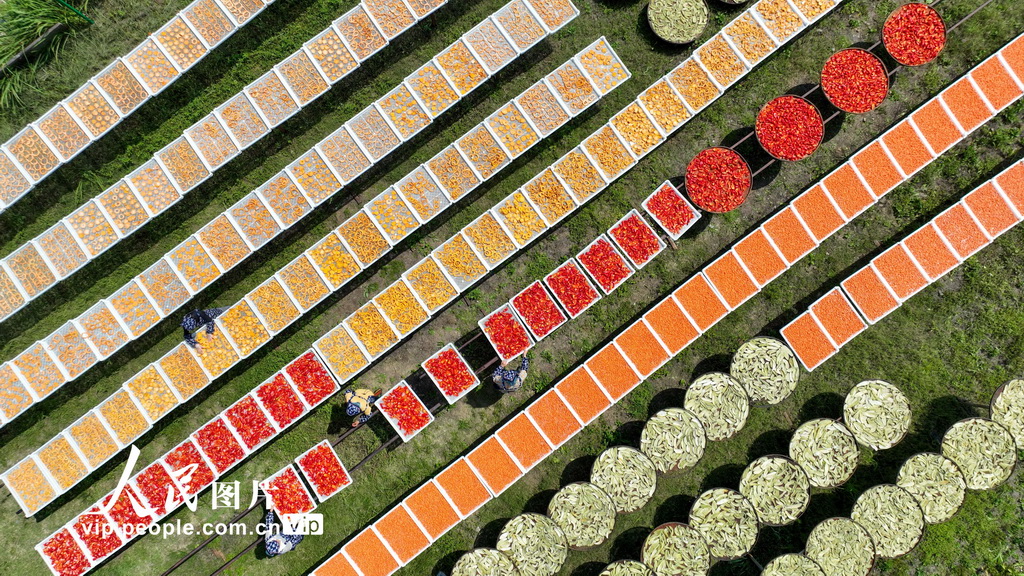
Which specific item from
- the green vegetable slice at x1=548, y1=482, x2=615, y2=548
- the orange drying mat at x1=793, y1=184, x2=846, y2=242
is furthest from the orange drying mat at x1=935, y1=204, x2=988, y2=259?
the green vegetable slice at x1=548, y1=482, x2=615, y2=548

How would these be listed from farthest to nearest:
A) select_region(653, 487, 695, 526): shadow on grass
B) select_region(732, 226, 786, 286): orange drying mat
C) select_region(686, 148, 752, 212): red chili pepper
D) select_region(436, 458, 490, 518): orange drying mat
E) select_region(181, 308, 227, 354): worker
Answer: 1. select_region(653, 487, 695, 526): shadow on grass
2. select_region(732, 226, 786, 286): orange drying mat
3. select_region(686, 148, 752, 212): red chili pepper
4. select_region(436, 458, 490, 518): orange drying mat
5. select_region(181, 308, 227, 354): worker

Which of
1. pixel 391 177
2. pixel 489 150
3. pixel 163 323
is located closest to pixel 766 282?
pixel 489 150

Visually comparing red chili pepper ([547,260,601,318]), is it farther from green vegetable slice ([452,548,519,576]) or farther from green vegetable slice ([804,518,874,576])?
green vegetable slice ([804,518,874,576])

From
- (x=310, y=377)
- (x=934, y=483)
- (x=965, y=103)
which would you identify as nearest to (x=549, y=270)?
(x=310, y=377)

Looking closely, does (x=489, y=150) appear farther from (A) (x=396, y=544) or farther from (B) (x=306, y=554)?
(B) (x=306, y=554)

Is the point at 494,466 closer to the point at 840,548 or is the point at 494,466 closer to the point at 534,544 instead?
the point at 534,544

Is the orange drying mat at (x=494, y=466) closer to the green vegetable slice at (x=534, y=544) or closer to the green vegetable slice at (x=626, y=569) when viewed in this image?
the green vegetable slice at (x=534, y=544)

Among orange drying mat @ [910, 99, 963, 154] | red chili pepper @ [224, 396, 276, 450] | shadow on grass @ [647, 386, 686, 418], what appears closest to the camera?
red chili pepper @ [224, 396, 276, 450]
